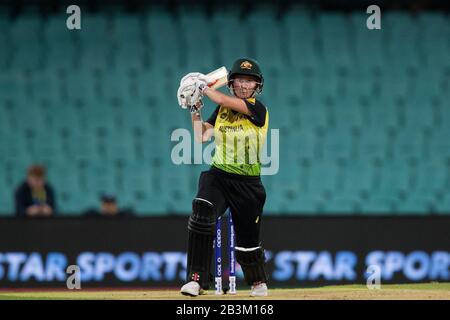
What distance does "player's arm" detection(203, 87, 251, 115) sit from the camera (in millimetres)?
7789

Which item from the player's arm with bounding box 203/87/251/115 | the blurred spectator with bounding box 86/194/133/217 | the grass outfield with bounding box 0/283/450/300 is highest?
the player's arm with bounding box 203/87/251/115

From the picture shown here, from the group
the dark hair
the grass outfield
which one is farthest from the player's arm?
the dark hair

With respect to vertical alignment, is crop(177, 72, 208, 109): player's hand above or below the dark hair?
above

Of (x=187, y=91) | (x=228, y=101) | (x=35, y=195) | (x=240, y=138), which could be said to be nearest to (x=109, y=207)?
(x=35, y=195)

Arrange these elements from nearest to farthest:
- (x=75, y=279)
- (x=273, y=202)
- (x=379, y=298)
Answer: (x=379, y=298), (x=75, y=279), (x=273, y=202)

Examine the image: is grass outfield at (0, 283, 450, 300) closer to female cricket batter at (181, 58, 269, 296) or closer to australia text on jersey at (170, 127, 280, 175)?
female cricket batter at (181, 58, 269, 296)

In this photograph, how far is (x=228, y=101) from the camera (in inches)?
307

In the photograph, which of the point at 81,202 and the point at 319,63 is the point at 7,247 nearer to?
the point at 81,202

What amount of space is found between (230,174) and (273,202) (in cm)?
606

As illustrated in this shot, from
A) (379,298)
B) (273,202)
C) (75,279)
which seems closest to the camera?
(379,298)

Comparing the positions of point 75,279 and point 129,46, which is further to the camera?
point 129,46

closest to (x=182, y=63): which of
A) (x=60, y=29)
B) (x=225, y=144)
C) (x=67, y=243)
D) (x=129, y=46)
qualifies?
(x=129, y=46)

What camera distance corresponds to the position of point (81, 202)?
1409 cm

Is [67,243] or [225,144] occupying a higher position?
[225,144]
